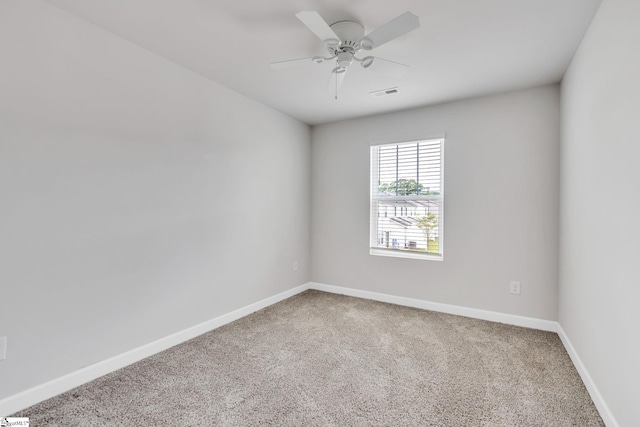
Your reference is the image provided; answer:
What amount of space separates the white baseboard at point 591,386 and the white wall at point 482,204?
1.80ft

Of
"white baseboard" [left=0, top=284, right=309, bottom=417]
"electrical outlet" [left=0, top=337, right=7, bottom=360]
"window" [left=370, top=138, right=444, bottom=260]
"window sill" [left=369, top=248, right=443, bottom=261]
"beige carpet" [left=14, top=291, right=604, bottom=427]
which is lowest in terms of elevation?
"beige carpet" [left=14, top=291, right=604, bottom=427]

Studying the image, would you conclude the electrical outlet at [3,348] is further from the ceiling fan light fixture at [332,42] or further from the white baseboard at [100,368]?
the ceiling fan light fixture at [332,42]

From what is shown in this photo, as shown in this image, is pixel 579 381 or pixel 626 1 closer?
pixel 626 1

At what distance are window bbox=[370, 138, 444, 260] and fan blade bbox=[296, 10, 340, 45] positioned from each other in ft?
6.63

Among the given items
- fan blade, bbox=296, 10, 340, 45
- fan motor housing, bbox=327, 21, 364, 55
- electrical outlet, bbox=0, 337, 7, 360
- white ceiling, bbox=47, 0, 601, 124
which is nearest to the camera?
fan blade, bbox=296, 10, 340, 45

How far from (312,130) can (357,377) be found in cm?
322

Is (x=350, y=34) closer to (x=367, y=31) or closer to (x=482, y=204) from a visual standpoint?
(x=367, y=31)

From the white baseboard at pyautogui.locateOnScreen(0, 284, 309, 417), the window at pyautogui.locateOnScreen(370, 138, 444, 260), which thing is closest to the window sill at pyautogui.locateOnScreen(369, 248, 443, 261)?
the window at pyautogui.locateOnScreen(370, 138, 444, 260)

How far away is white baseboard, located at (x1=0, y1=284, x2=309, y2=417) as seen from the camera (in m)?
1.67

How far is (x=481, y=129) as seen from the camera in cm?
312

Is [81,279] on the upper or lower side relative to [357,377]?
upper

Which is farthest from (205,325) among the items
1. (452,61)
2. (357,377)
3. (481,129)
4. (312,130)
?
(481,129)

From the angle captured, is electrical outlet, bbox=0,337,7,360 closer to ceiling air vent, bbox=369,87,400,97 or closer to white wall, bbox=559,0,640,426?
white wall, bbox=559,0,640,426

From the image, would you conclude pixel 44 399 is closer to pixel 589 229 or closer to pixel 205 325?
pixel 205 325
